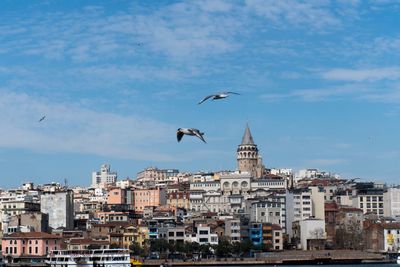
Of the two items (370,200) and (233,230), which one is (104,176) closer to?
(370,200)

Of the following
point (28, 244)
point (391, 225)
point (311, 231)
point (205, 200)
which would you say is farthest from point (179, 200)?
point (28, 244)

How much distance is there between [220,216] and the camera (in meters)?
61.7

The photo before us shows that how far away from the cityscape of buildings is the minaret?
0.30 feet

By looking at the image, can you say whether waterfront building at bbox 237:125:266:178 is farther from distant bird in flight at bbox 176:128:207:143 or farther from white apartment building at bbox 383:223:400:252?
distant bird in flight at bbox 176:128:207:143

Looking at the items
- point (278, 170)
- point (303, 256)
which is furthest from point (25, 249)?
point (278, 170)

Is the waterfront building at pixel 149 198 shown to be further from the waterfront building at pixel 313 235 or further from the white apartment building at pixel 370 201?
the waterfront building at pixel 313 235

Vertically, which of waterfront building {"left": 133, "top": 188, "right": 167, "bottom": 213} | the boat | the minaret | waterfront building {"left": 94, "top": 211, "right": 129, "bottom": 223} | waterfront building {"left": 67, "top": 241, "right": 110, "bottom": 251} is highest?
the minaret

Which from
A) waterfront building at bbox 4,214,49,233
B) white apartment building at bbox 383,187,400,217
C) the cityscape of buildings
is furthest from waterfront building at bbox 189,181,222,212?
waterfront building at bbox 4,214,49,233

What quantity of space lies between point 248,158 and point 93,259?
44.1 metres

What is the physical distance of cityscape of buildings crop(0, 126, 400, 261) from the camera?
54031mm

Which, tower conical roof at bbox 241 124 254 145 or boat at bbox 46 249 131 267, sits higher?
tower conical roof at bbox 241 124 254 145

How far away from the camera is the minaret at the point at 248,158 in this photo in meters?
85.9

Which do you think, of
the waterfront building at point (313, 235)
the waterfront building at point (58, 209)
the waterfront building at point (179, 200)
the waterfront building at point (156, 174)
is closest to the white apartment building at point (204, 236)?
the waterfront building at point (313, 235)

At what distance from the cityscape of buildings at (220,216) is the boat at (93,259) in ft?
14.8
